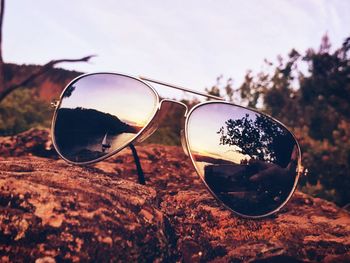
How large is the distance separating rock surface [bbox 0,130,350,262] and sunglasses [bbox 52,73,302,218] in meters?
0.06

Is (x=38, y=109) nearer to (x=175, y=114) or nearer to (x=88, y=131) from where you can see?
(x=175, y=114)

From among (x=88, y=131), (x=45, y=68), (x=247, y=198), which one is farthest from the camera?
(x=45, y=68)

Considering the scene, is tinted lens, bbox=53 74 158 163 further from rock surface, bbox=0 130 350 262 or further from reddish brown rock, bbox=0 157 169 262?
reddish brown rock, bbox=0 157 169 262

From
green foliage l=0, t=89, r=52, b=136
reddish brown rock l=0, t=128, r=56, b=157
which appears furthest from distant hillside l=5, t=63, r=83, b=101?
reddish brown rock l=0, t=128, r=56, b=157

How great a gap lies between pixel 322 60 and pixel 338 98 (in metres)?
0.92

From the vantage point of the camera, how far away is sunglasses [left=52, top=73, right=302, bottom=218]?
99 cm

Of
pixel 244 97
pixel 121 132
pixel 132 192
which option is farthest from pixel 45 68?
pixel 132 192

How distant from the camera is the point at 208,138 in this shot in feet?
3.59

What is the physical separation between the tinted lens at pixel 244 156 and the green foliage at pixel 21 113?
2.21 metres

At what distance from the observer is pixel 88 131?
1.07m

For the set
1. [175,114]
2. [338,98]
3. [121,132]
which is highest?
[338,98]

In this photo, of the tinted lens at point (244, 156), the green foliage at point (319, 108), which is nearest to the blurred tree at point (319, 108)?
the green foliage at point (319, 108)

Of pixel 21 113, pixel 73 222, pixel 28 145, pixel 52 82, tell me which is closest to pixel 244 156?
pixel 73 222

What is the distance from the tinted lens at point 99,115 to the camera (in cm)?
108
